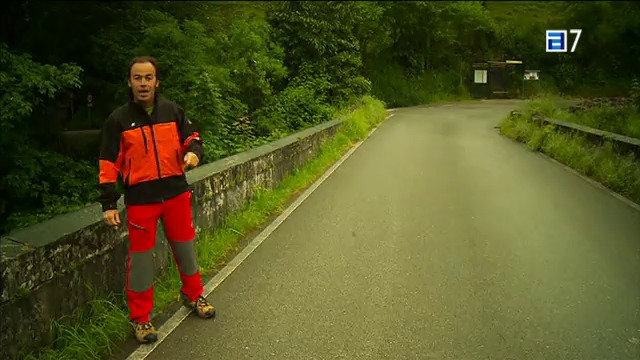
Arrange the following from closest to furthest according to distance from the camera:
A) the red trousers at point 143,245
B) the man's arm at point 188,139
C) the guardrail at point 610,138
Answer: the red trousers at point 143,245, the man's arm at point 188,139, the guardrail at point 610,138

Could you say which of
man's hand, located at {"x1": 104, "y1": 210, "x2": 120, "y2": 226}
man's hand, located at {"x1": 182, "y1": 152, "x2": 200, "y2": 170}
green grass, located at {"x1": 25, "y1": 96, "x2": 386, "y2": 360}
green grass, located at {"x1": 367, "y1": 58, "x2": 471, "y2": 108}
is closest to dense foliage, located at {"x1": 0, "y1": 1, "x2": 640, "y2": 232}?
green grass, located at {"x1": 25, "y1": 96, "x2": 386, "y2": 360}

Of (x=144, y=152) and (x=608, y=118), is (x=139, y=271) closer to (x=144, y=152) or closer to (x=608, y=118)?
(x=144, y=152)

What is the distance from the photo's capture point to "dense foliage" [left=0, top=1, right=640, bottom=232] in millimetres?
12141

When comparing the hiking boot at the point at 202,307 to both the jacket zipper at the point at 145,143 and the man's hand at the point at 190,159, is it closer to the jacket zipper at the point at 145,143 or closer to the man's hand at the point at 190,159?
the man's hand at the point at 190,159

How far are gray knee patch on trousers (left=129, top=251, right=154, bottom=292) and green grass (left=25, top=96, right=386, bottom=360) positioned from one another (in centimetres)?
29

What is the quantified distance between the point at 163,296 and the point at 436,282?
237 centimetres

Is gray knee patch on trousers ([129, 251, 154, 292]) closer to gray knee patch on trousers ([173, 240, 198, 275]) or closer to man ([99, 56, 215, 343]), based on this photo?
man ([99, 56, 215, 343])

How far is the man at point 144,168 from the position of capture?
3.75 metres

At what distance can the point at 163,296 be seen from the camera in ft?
15.1

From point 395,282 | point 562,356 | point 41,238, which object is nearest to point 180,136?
point 41,238

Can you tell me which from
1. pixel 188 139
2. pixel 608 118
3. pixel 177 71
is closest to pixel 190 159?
pixel 188 139

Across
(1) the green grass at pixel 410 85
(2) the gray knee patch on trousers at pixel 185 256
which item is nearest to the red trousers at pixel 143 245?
(2) the gray knee patch on trousers at pixel 185 256

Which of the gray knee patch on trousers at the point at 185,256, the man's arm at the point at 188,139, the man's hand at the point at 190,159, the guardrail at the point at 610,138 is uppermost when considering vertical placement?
the man's arm at the point at 188,139

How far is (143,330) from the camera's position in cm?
388
